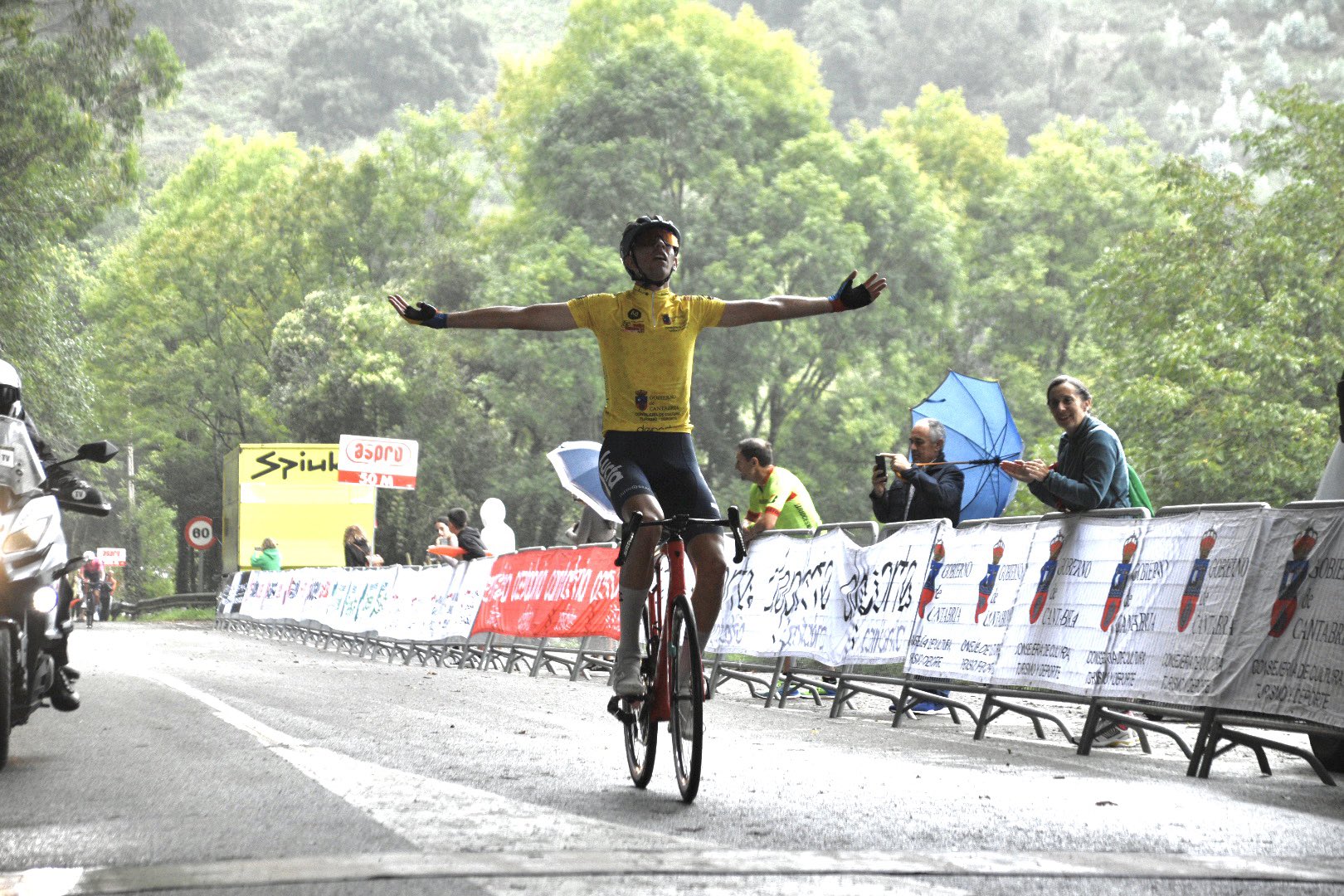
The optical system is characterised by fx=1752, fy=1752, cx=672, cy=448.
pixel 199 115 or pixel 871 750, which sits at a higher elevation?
pixel 199 115

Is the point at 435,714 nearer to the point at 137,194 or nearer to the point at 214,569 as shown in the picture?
the point at 137,194

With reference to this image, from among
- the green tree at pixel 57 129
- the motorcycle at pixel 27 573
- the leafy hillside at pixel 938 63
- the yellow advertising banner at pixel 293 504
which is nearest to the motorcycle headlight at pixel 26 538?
the motorcycle at pixel 27 573

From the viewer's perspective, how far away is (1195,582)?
8711 mm

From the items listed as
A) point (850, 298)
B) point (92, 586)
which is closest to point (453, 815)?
point (850, 298)

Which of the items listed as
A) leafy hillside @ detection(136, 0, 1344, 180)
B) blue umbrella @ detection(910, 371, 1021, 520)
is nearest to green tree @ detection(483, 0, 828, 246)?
blue umbrella @ detection(910, 371, 1021, 520)

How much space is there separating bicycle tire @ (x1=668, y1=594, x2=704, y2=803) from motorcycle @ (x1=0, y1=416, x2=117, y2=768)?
9.37ft

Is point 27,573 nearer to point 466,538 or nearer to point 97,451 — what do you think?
point 97,451

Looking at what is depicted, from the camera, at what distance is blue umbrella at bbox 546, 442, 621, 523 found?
1669 centimetres

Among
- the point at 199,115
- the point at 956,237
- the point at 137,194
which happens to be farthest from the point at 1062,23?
the point at 137,194

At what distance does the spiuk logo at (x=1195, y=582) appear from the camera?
8.67 meters

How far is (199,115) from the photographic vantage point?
199375 mm

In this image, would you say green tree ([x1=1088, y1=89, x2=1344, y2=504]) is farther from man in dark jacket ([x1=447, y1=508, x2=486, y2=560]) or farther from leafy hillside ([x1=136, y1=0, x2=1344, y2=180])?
leafy hillside ([x1=136, y1=0, x2=1344, y2=180])

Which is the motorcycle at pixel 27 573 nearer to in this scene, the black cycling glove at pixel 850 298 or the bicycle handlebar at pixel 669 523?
the bicycle handlebar at pixel 669 523

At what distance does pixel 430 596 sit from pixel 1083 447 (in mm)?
13270
